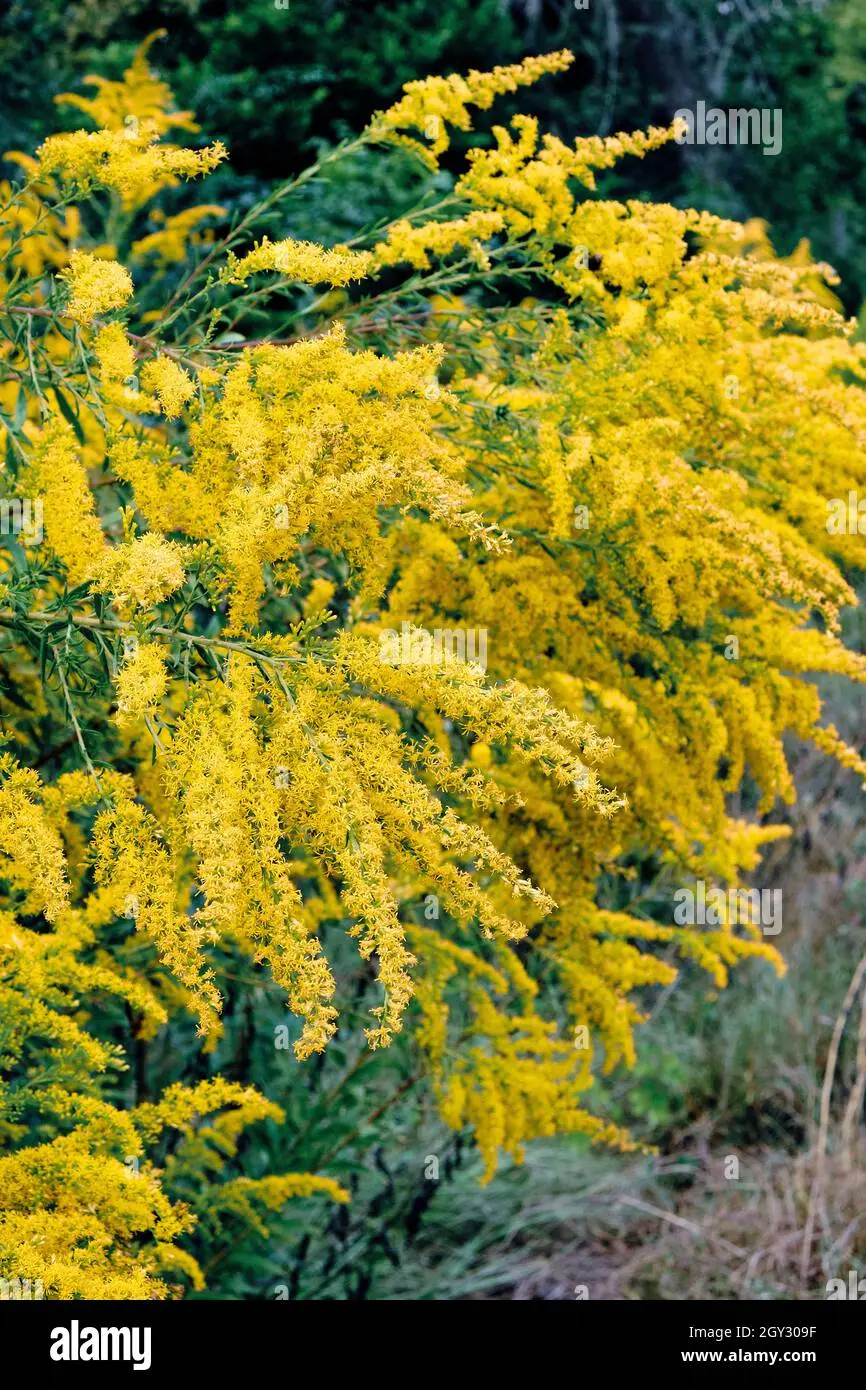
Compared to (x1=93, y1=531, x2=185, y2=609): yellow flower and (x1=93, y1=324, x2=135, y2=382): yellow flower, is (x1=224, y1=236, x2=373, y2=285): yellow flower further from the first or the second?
(x1=93, y1=531, x2=185, y2=609): yellow flower

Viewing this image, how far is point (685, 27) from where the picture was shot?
1205 cm

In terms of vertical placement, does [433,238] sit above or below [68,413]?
above

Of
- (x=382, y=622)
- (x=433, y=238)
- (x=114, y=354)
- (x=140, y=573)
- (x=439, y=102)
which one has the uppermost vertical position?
(x=439, y=102)

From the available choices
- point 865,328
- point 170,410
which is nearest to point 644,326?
point 170,410

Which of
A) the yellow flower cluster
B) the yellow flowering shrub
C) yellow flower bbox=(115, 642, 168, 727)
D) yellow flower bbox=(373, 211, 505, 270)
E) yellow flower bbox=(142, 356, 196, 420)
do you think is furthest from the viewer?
the yellow flower cluster

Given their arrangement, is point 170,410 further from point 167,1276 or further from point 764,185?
point 764,185

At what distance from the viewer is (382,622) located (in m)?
3.10

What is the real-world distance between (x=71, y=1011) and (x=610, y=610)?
1559 mm

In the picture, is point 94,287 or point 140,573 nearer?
point 140,573

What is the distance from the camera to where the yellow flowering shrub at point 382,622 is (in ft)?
7.15

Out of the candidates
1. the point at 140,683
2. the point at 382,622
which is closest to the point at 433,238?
the point at 382,622

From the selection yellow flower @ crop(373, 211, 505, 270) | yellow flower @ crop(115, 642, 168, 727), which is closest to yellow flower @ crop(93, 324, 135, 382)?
yellow flower @ crop(115, 642, 168, 727)

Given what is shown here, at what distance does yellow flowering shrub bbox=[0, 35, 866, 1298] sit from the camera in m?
2.18

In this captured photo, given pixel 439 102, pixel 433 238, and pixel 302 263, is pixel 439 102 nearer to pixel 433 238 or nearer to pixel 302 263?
pixel 433 238
